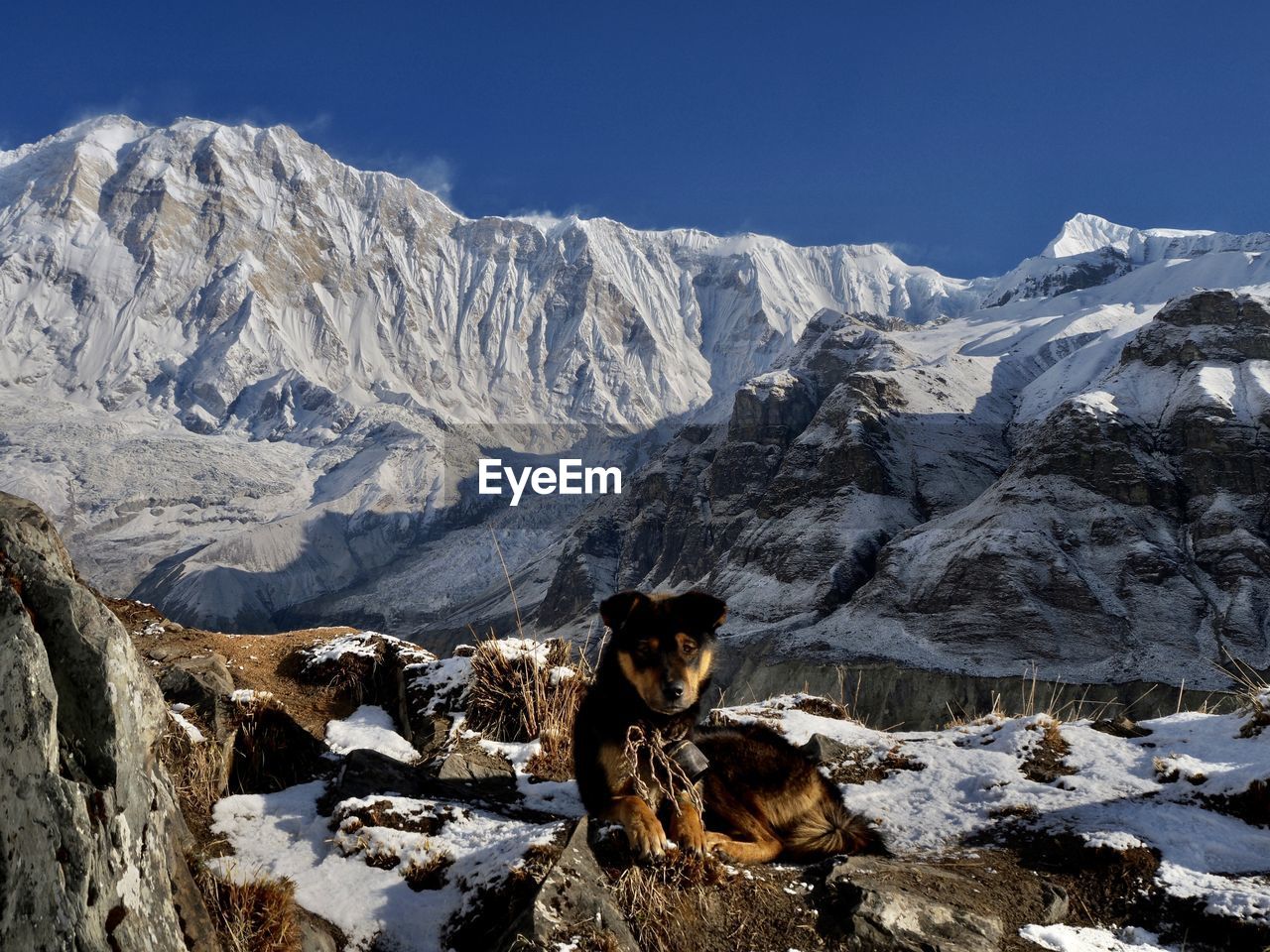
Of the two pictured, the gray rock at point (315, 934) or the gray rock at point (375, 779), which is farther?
the gray rock at point (375, 779)

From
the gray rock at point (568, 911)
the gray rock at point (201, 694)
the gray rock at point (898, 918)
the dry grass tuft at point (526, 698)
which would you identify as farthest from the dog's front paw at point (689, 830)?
the gray rock at point (201, 694)

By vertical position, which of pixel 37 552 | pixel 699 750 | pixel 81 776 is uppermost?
pixel 37 552

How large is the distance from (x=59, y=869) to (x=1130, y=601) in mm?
151238

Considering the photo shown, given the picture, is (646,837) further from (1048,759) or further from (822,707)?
(822,707)

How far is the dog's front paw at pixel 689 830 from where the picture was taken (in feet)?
16.8

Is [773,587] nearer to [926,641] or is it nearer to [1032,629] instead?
[926,641]

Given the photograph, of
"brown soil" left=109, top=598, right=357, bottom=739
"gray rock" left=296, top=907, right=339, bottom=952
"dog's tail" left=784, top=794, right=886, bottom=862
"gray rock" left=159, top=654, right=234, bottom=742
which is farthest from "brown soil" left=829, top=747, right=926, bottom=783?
"brown soil" left=109, top=598, right=357, bottom=739

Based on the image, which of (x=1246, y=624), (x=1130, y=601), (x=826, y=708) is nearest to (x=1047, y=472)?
(x=1130, y=601)

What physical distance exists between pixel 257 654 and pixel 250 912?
9.72 m

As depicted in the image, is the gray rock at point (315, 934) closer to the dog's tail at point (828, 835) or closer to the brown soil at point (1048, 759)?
the dog's tail at point (828, 835)

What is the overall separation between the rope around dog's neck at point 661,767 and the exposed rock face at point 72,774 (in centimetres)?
241

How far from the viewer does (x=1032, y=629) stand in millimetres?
131875

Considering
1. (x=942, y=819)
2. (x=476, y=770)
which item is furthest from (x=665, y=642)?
(x=476, y=770)

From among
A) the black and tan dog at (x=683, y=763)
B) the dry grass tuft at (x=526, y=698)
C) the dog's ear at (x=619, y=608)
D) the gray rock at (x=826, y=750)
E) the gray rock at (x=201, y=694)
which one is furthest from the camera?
the dry grass tuft at (x=526, y=698)
